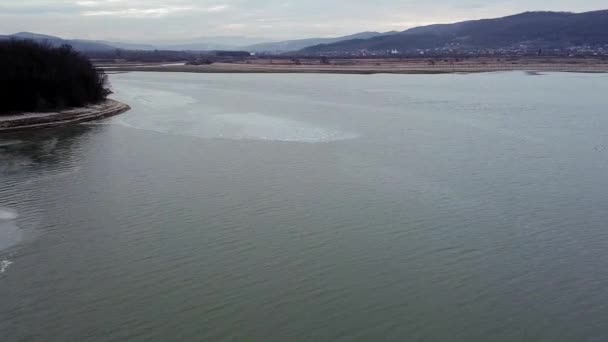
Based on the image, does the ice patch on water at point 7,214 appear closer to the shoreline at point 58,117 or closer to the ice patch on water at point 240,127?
the ice patch on water at point 240,127

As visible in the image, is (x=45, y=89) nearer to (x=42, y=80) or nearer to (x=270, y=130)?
(x=42, y=80)

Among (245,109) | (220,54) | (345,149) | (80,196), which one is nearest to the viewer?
(80,196)

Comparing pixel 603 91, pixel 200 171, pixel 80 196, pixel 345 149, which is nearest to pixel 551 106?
pixel 603 91

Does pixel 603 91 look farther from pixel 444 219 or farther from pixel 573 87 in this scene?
pixel 444 219

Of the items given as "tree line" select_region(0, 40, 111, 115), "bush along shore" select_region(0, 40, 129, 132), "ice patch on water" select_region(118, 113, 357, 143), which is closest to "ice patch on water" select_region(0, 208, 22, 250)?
"ice patch on water" select_region(118, 113, 357, 143)

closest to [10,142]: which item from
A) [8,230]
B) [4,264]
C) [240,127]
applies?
[240,127]

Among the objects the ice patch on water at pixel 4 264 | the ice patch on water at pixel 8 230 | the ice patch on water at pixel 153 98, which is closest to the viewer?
the ice patch on water at pixel 4 264

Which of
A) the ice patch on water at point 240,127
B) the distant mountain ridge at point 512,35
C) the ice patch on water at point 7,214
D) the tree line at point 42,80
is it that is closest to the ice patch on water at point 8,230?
the ice patch on water at point 7,214
